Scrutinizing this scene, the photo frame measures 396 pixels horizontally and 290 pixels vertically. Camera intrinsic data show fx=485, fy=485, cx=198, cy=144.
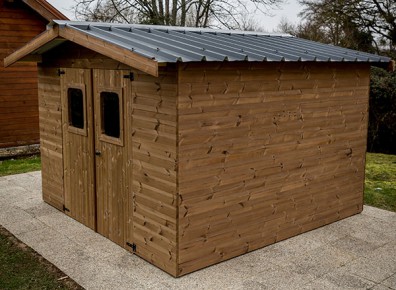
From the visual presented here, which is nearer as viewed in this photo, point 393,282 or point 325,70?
point 393,282

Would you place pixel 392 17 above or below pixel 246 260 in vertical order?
above

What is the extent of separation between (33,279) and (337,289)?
10.7ft

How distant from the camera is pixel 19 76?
1249 cm

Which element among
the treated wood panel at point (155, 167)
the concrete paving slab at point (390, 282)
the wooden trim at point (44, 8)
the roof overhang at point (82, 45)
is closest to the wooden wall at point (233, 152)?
the treated wood panel at point (155, 167)

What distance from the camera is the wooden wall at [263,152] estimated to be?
17.1ft

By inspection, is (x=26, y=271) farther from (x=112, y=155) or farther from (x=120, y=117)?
(x=120, y=117)

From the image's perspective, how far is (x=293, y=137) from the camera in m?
6.30

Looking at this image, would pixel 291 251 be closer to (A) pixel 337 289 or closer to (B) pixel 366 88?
(A) pixel 337 289

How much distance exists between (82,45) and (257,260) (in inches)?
127

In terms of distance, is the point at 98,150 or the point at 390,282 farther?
the point at 98,150

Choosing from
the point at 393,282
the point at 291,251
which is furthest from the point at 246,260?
the point at 393,282

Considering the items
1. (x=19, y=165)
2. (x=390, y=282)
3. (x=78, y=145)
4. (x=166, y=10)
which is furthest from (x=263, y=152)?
(x=166, y=10)

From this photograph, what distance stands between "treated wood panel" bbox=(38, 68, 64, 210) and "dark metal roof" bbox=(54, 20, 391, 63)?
1.60 metres

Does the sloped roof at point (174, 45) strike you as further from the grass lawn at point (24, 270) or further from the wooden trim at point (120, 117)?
the grass lawn at point (24, 270)
